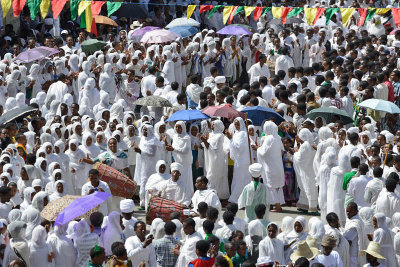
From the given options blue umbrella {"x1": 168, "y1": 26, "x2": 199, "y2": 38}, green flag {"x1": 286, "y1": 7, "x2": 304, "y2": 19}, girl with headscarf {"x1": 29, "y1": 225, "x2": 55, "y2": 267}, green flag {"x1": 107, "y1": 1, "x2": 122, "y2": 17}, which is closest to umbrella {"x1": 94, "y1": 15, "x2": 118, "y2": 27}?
green flag {"x1": 107, "y1": 1, "x2": 122, "y2": 17}

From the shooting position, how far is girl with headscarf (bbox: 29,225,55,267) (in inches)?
465

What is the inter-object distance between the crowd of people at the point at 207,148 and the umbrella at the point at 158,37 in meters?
0.17

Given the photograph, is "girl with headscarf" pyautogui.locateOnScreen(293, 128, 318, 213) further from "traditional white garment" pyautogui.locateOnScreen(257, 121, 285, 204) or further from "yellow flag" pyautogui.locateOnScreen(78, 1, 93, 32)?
"yellow flag" pyautogui.locateOnScreen(78, 1, 93, 32)

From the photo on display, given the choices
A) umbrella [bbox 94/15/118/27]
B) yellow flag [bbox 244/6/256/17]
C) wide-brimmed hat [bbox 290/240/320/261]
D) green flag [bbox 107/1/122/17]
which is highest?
green flag [bbox 107/1/122/17]

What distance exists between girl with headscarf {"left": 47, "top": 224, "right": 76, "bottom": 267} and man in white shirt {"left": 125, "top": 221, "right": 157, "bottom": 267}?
0.71 m

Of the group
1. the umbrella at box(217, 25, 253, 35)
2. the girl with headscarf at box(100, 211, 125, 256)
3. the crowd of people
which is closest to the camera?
the crowd of people

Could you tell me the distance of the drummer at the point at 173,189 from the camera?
582 inches

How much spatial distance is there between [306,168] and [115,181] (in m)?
3.21

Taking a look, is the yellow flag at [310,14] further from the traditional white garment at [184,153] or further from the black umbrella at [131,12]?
the traditional white garment at [184,153]

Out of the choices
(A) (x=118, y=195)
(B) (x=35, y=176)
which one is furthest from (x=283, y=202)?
(B) (x=35, y=176)

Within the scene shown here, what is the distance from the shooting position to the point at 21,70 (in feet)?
67.6

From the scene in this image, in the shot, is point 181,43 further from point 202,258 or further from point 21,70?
point 202,258

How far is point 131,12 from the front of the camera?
25.1m

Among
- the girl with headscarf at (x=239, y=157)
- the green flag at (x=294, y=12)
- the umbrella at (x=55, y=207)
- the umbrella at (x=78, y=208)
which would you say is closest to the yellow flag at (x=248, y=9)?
the green flag at (x=294, y=12)
